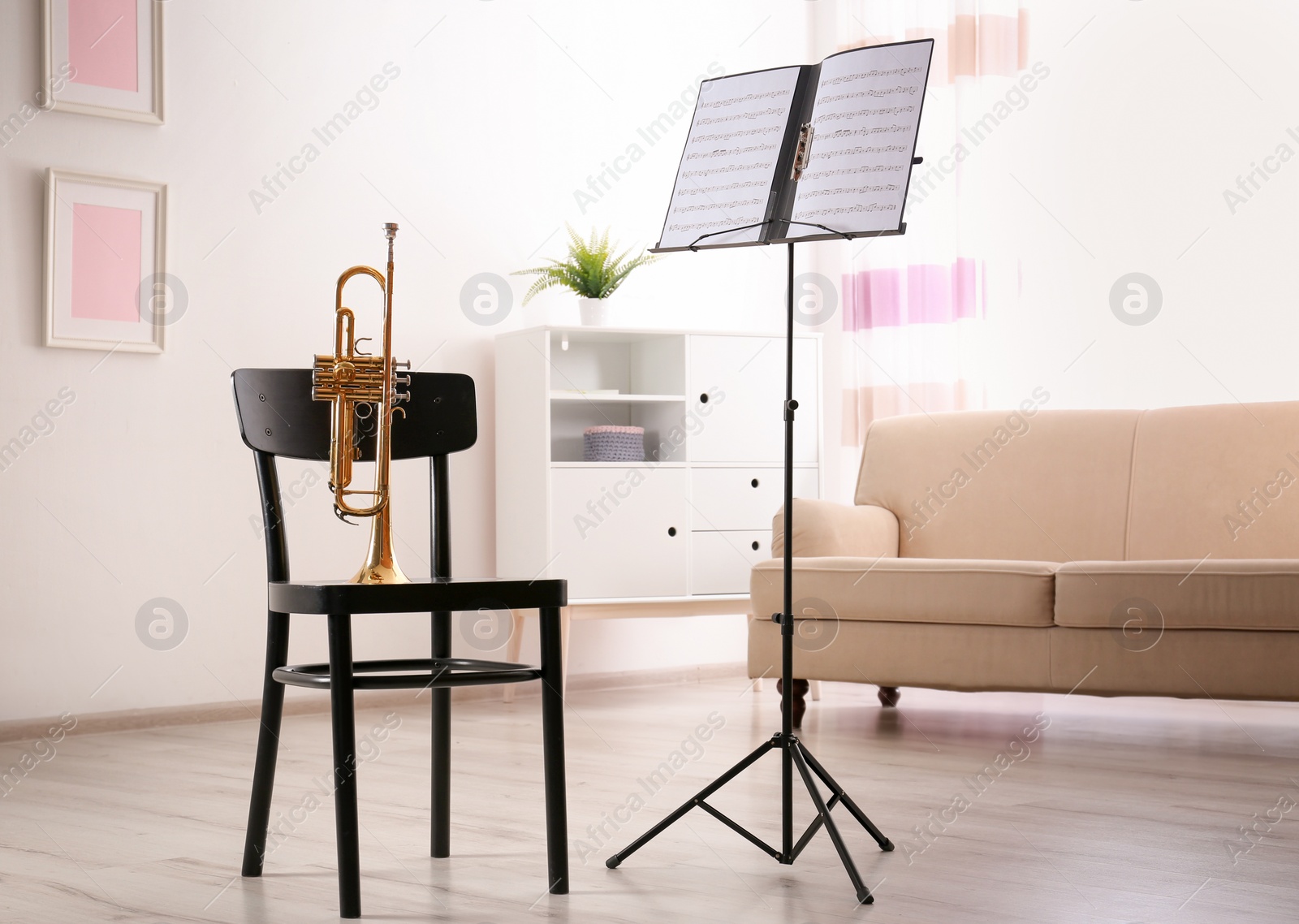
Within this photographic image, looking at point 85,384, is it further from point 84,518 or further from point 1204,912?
point 1204,912

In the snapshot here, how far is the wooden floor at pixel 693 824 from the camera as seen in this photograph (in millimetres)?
1862

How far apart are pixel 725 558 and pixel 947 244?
1409 mm

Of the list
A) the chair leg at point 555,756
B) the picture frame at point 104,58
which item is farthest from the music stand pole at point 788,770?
the picture frame at point 104,58

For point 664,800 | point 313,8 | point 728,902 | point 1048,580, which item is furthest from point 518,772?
point 313,8

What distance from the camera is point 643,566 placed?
420 centimetres

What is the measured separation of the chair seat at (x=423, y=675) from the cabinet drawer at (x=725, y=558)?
2.21 m

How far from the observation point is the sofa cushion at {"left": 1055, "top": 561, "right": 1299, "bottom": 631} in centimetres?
301

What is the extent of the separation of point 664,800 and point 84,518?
1.89m

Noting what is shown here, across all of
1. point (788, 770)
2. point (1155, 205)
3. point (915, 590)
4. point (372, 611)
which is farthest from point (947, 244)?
point (372, 611)

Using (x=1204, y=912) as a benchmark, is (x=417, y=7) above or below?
above

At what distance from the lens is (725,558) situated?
435cm

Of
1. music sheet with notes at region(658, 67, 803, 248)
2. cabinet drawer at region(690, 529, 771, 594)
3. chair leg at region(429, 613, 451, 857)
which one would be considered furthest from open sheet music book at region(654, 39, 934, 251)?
cabinet drawer at region(690, 529, 771, 594)

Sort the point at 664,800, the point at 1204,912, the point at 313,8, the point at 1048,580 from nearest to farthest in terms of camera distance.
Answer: the point at 1204,912 < the point at 664,800 < the point at 1048,580 < the point at 313,8

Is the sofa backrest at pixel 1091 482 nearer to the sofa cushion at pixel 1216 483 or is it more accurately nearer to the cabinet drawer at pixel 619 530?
the sofa cushion at pixel 1216 483
